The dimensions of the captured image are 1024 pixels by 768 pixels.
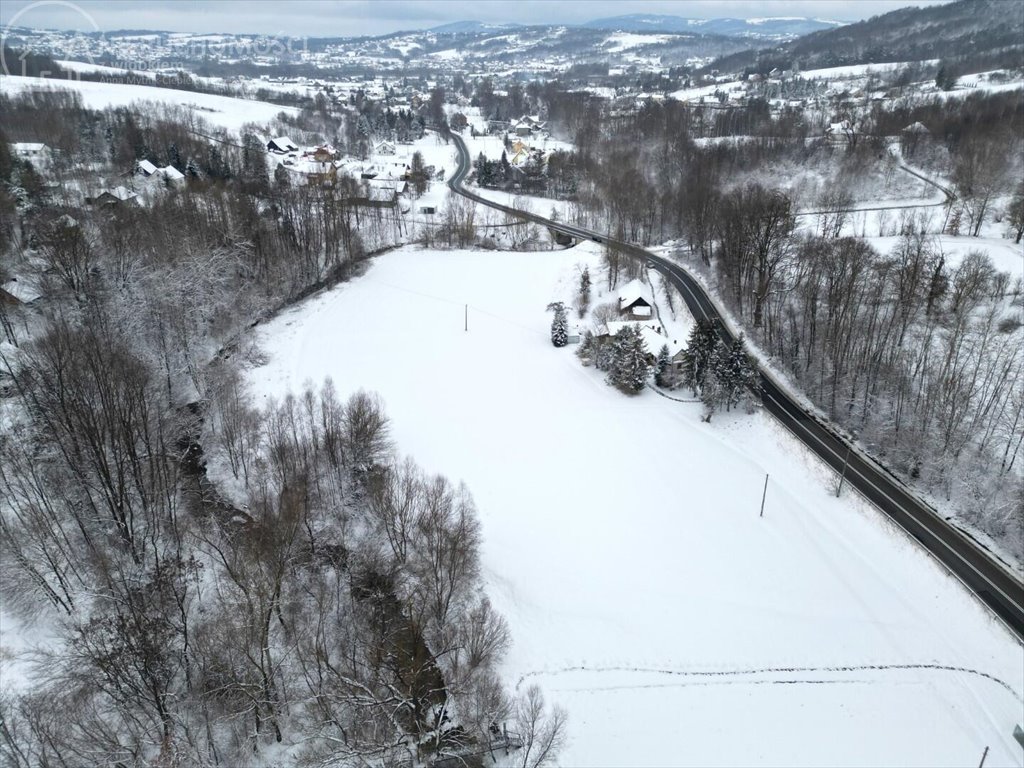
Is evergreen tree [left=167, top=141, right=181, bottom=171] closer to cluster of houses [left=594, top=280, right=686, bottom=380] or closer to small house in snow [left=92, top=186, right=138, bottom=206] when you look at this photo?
small house in snow [left=92, top=186, right=138, bottom=206]

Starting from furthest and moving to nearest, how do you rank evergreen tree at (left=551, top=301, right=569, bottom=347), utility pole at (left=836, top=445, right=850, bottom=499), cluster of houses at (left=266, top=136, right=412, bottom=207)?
cluster of houses at (left=266, top=136, right=412, bottom=207) → evergreen tree at (left=551, top=301, right=569, bottom=347) → utility pole at (left=836, top=445, right=850, bottom=499)

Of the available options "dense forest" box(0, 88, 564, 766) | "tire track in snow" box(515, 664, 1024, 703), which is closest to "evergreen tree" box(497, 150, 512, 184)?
"dense forest" box(0, 88, 564, 766)

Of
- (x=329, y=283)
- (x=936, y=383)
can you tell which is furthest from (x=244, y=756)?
(x=329, y=283)

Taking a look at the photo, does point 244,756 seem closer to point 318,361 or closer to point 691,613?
point 691,613

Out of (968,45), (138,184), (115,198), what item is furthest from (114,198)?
(968,45)

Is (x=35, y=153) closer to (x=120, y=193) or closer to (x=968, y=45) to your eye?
(x=120, y=193)

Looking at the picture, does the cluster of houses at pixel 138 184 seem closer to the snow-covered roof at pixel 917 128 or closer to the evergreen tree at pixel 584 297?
the evergreen tree at pixel 584 297

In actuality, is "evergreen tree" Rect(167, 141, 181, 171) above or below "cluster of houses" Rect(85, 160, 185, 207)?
above
